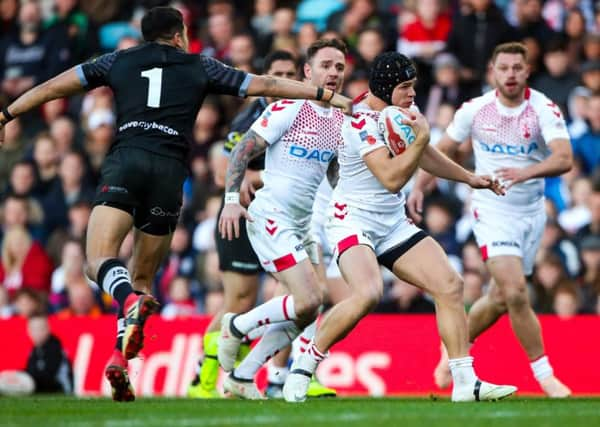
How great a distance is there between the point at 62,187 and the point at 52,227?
1.81ft

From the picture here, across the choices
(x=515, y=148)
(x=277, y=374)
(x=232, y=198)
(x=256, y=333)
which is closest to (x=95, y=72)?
(x=232, y=198)

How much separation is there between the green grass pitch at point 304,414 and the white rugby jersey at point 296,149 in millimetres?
1734

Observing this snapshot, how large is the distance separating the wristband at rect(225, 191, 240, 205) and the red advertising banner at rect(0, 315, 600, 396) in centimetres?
309

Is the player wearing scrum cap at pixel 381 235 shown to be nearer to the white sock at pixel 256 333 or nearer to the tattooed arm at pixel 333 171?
the tattooed arm at pixel 333 171

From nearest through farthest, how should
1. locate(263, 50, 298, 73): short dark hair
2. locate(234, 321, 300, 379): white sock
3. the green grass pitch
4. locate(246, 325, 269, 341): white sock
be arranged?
1. the green grass pitch
2. locate(234, 321, 300, 379): white sock
3. locate(246, 325, 269, 341): white sock
4. locate(263, 50, 298, 73): short dark hair

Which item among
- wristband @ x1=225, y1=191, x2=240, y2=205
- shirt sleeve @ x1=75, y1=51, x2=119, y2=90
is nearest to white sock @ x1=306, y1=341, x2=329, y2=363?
wristband @ x1=225, y1=191, x2=240, y2=205

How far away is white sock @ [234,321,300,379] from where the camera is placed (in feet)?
39.2

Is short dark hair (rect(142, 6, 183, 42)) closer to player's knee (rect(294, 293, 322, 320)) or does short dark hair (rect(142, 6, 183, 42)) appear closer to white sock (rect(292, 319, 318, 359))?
player's knee (rect(294, 293, 322, 320))

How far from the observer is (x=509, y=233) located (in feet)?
41.2

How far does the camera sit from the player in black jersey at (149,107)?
10.6m

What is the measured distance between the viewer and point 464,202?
55.5ft

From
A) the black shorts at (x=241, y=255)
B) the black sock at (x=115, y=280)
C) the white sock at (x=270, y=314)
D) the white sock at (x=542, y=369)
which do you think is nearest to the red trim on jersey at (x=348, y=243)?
the white sock at (x=270, y=314)

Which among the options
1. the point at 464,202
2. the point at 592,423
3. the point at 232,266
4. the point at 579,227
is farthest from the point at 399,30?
the point at 592,423

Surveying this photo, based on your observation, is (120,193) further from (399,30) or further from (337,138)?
(399,30)
